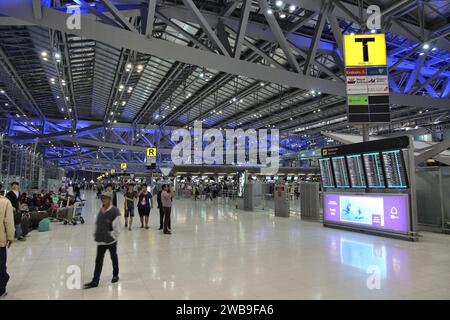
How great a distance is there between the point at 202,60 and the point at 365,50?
16.8ft

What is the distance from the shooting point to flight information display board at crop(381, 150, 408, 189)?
1009 cm

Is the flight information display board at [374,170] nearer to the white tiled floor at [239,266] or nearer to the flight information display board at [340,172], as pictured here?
the flight information display board at [340,172]

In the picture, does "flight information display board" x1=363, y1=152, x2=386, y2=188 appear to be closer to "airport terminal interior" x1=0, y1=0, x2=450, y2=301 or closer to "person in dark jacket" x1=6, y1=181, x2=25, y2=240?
"airport terminal interior" x1=0, y1=0, x2=450, y2=301

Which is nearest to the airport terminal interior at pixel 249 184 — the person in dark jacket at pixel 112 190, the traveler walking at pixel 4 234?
the traveler walking at pixel 4 234

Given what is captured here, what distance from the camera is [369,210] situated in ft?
35.2

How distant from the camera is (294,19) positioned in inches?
480

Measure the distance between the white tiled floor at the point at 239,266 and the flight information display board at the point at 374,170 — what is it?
78.7 inches

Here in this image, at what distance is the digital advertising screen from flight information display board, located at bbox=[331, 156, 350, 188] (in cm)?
56

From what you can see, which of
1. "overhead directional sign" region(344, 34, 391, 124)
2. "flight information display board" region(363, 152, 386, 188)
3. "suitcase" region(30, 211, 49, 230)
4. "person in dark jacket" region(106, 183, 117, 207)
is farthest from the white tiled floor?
"overhead directional sign" region(344, 34, 391, 124)

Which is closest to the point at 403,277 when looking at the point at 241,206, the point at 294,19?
the point at 294,19

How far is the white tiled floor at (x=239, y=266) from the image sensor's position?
4.90m

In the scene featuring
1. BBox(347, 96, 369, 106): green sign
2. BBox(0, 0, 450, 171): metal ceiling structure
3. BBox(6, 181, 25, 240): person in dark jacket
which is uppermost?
BBox(0, 0, 450, 171): metal ceiling structure
